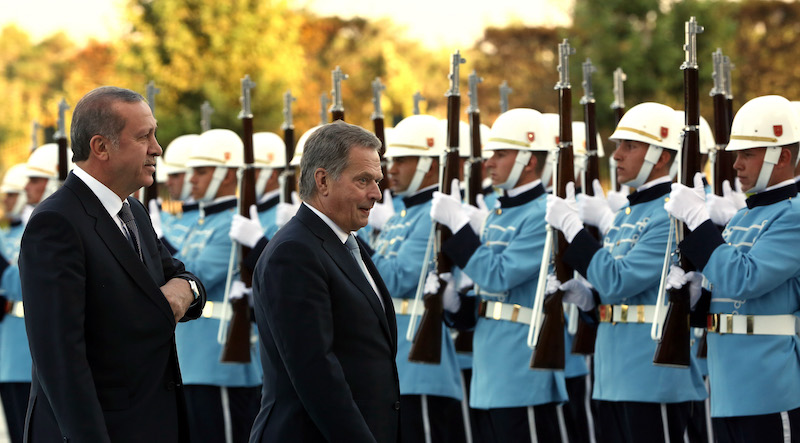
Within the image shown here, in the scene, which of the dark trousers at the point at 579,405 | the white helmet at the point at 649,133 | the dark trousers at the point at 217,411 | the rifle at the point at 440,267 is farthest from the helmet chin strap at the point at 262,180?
the white helmet at the point at 649,133

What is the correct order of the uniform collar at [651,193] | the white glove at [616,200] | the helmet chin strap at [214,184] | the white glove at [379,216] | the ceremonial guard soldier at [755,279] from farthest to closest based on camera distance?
1. the helmet chin strap at [214,184]
2. the white glove at [379,216]
3. the white glove at [616,200]
4. the uniform collar at [651,193]
5. the ceremonial guard soldier at [755,279]

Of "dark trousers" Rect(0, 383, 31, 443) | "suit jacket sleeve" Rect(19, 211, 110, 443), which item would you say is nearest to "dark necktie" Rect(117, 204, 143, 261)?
"suit jacket sleeve" Rect(19, 211, 110, 443)

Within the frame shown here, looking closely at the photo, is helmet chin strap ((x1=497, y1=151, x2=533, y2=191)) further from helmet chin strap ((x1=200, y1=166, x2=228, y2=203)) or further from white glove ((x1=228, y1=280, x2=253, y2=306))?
helmet chin strap ((x1=200, y1=166, x2=228, y2=203))

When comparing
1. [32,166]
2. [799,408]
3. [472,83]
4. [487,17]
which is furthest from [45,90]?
[799,408]

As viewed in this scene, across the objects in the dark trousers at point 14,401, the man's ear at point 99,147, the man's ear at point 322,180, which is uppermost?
the man's ear at point 99,147

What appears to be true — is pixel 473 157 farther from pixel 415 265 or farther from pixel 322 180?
pixel 322 180

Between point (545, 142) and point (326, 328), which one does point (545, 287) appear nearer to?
point (545, 142)

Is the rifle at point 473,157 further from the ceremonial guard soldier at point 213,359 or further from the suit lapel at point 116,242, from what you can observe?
the suit lapel at point 116,242

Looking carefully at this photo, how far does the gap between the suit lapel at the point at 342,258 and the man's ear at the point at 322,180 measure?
0.09 meters

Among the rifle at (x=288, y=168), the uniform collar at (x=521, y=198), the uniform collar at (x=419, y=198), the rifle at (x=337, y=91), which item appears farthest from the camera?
the rifle at (x=288, y=168)

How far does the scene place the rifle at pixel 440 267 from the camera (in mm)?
7219

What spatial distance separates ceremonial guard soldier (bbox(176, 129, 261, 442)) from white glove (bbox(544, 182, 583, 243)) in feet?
9.29

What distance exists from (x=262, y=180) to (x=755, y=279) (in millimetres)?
5234

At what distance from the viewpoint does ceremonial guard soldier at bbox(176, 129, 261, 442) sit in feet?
27.7
